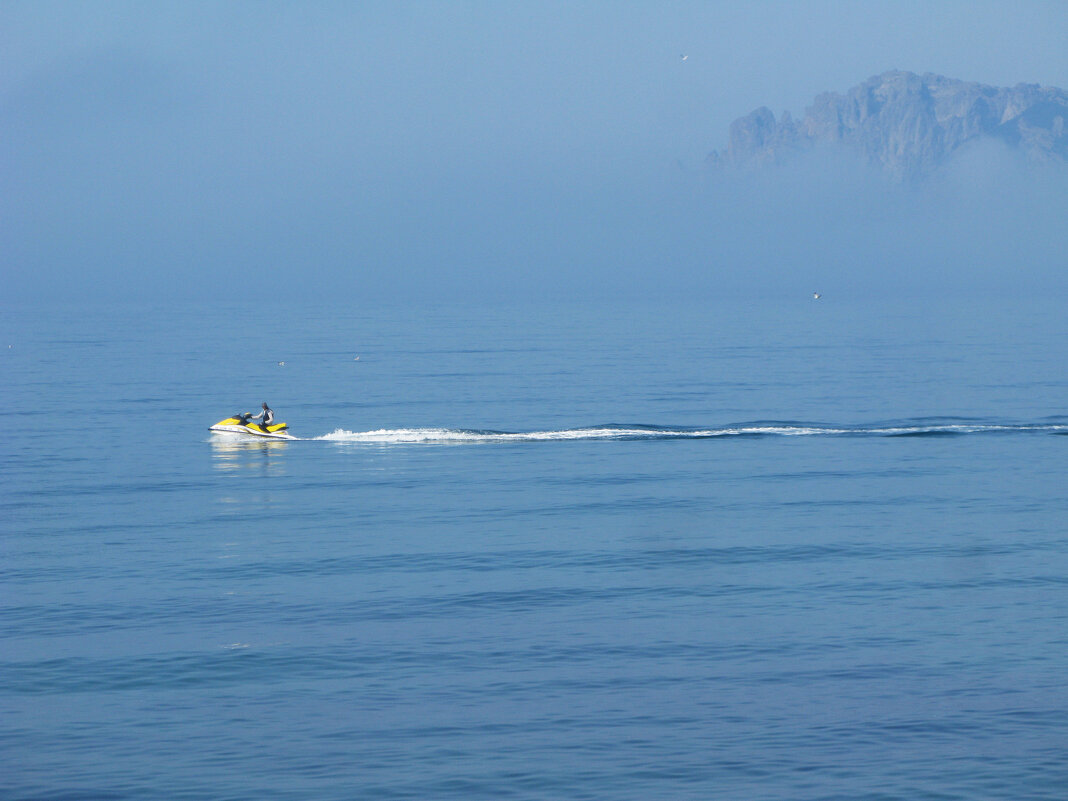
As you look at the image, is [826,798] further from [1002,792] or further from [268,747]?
[268,747]

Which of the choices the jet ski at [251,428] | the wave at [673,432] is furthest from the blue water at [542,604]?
the jet ski at [251,428]

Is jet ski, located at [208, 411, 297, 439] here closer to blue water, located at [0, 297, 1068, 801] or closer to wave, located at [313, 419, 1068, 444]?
blue water, located at [0, 297, 1068, 801]

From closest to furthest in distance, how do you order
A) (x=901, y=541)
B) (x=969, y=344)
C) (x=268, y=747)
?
(x=268, y=747) → (x=901, y=541) → (x=969, y=344)

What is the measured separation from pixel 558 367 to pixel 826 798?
9349 centimetres

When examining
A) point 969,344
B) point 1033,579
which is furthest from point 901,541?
point 969,344

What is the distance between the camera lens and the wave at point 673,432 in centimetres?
6812

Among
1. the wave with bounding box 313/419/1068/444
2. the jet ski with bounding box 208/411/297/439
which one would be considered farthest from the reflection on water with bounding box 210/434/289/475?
the wave with bounding box 313/419/1068/444

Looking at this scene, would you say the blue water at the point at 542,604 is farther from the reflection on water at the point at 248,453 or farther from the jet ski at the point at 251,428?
the jet ski at the point at 251,428

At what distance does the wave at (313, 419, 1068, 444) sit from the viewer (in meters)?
68.1

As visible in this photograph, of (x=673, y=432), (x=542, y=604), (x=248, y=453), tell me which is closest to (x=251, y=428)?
(x=248, y=453)

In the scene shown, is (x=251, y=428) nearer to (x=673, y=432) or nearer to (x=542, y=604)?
(x=673, y=432)

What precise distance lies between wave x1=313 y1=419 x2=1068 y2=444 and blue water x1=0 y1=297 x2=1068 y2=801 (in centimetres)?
32

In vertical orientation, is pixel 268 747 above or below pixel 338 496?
below

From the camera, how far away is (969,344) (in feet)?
461
